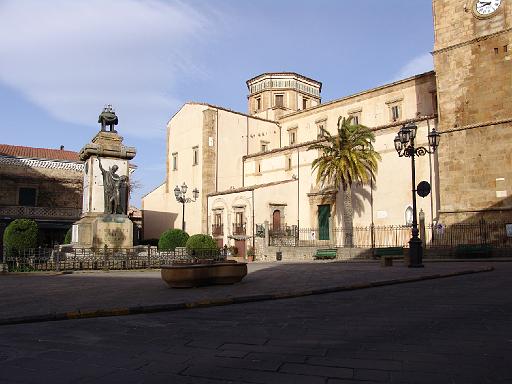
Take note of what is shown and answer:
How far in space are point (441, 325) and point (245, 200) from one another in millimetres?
30028

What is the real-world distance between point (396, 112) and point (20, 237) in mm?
27613

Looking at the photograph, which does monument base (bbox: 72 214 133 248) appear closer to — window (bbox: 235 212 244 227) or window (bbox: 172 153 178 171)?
window (bbox: 235 212 244 227)

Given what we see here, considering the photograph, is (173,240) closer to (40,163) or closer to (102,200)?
(102,200)

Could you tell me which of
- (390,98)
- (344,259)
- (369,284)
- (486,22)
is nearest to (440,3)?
(486,22)

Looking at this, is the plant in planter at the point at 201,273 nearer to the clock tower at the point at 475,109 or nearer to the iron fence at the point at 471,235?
the iron fence at the point at 471,235

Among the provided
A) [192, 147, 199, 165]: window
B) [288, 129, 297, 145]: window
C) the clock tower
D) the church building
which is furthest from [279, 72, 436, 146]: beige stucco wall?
[192, 147, 199, 165]: window

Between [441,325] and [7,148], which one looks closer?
[441,325]

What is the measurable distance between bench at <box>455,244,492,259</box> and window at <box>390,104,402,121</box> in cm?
1348

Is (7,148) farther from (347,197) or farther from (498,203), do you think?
(498,203)

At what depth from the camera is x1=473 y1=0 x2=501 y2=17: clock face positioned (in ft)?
89.5

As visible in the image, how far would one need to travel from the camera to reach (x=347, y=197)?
104 ft

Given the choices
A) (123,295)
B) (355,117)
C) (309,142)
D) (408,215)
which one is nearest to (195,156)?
(309,142)

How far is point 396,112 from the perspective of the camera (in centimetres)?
3588

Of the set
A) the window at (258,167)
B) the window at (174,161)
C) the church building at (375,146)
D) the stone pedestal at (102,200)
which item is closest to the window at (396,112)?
the church building at (375,146)
